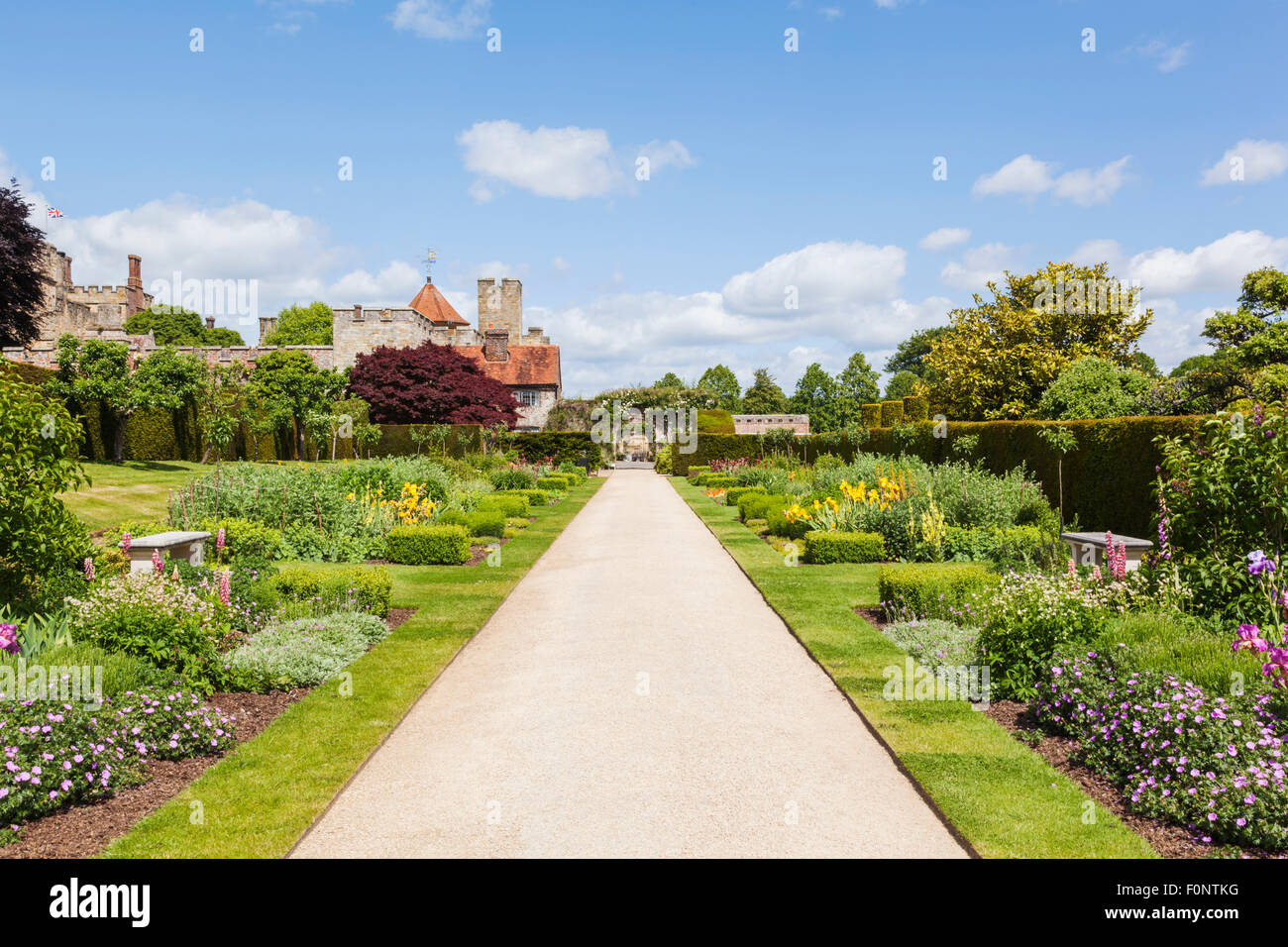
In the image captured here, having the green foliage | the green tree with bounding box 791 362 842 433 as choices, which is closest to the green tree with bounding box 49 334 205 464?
the green foliage

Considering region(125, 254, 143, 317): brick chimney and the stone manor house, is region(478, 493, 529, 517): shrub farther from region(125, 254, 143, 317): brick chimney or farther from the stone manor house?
region(125, 254, 143, 317): brick chimney

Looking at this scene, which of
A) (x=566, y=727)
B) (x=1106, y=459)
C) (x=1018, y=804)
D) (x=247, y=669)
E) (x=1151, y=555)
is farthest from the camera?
(x=1106, y=459)

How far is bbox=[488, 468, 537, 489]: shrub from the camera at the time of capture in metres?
26.9

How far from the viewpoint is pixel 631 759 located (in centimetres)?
550

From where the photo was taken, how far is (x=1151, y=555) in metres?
7.95

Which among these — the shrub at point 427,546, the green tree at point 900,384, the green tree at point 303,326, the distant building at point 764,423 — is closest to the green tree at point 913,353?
the green tree at point 900,384

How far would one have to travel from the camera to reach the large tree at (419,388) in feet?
130

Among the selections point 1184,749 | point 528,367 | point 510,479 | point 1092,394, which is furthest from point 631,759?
point 528,367

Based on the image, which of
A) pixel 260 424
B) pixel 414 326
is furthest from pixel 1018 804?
pixel 414 326

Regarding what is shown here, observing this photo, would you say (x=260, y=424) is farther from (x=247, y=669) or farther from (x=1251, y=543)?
(x=1251, y=543)

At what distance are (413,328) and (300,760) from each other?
4458 cm

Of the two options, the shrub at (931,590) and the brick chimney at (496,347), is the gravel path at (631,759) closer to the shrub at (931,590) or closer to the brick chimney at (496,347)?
the shrub at (931,590)

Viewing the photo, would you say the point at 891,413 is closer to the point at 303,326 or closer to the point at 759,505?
the point at 759,505
